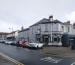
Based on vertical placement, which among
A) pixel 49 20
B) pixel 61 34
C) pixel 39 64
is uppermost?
pixel 49 20

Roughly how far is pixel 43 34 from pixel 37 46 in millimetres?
17274

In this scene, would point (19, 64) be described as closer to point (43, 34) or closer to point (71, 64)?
point (71, 64)

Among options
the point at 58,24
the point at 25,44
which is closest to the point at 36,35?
the point at 58,24

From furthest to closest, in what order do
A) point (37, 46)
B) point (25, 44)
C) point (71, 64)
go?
point (25, 44) → point (37, 46) → point (71, 64)

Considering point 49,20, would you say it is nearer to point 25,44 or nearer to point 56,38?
point 56,38

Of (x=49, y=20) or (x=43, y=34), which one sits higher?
(x=49, y=20)

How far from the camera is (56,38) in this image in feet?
205

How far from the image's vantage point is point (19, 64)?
749 inches

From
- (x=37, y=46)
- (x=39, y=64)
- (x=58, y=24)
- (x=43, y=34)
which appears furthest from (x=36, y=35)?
(x=39, y=64)

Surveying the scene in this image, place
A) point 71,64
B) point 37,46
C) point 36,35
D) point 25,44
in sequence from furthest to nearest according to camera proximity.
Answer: point 36,35 < point 25,44 < point 37,46 < point 71,64

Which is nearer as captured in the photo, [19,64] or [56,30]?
[19,64]

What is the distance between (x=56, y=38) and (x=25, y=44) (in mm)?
13062

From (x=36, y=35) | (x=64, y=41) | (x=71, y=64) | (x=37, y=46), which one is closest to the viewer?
(x=71, y=64)

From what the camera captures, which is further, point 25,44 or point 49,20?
point 49,20
